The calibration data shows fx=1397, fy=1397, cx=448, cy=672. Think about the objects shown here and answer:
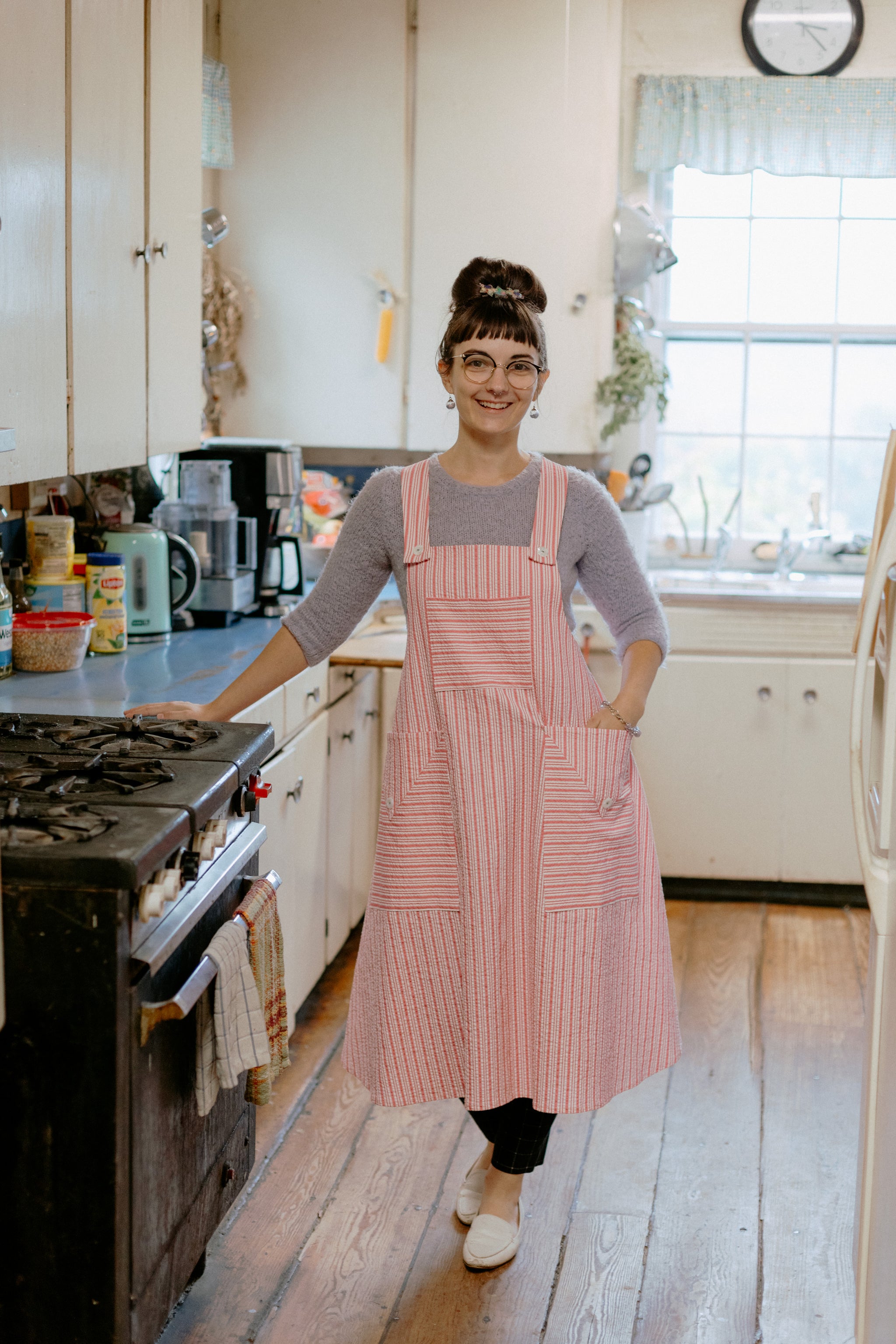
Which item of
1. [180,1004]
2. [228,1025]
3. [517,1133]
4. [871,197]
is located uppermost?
[871,197]

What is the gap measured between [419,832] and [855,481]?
2.87 meters

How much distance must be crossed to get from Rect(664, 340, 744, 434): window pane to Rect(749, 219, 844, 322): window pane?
16 centimetres

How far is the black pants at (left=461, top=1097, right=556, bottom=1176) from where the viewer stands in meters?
2.23

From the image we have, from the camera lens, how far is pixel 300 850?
2.92 metres

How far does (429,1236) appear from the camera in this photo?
7.68ft

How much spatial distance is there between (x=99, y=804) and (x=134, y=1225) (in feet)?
1.59

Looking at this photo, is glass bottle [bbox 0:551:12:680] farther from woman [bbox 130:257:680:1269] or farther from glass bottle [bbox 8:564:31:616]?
woman [bbox 130:257:680:1269]

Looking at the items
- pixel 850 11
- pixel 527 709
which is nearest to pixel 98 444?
pixel 527 709

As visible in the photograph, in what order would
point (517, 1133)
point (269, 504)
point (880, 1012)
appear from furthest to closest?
point (269, 504)
point (517, 1133)
point (880, 1012)

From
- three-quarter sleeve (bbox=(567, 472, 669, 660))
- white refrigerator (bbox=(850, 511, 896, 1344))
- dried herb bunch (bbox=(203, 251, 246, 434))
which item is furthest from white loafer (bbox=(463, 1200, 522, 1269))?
dried herb bunch (bbox=(203, 251, 246, 434))

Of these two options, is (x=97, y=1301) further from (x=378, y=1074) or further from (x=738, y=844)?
(x=738, y=844)

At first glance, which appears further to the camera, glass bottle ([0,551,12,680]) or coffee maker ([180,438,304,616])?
coffee maker ([180,438,304,616])

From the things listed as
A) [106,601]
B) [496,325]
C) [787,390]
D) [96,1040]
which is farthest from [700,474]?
[96,1040]

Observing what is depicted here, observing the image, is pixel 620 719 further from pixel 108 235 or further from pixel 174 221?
pixel 174 221
